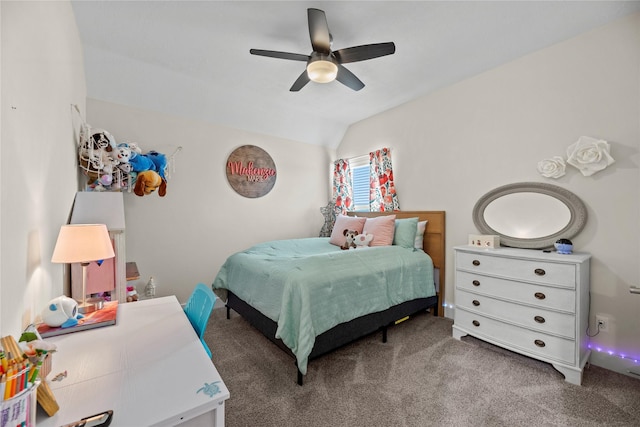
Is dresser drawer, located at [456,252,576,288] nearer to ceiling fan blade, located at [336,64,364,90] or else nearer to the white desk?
ceiling fan blade, located at [336,64,364,90]

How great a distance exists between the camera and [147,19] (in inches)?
76.5

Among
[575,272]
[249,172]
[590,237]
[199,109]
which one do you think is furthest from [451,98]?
[199,109]

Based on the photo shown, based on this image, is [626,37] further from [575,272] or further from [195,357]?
[195,357]

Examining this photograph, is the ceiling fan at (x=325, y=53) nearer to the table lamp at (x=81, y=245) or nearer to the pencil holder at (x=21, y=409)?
the table lamp at (x=81, y=245)

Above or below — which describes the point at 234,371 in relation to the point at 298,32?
below

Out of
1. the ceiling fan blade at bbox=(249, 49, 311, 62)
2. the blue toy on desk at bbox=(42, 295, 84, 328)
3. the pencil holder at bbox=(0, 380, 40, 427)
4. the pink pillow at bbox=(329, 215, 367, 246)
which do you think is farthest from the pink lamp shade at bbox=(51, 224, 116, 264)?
the pink pillow at bbox=(329, 215, 367, 246)

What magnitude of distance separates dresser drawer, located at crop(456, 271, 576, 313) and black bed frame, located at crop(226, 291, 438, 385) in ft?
1.82

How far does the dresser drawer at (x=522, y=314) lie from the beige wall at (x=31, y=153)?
9.24 ft

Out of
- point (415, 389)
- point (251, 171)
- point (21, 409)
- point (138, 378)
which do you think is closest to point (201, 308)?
point (138, 378)

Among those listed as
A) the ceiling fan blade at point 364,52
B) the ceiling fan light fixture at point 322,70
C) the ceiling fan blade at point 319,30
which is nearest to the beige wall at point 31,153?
the ceiling fan blade at point 319,30

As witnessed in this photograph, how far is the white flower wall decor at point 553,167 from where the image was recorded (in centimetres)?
216

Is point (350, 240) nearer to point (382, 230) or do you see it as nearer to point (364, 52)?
point (382, 230)

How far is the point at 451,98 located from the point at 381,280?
2168 mm

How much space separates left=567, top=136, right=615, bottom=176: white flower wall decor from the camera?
77.0 inches
